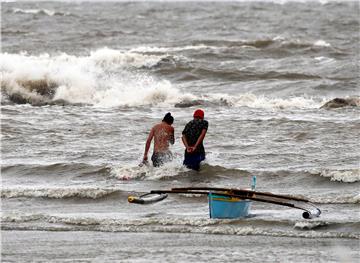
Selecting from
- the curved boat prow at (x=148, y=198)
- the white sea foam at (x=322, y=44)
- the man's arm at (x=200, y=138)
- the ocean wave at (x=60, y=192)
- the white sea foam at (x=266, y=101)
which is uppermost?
the white sea foam at (x=322, y=44)

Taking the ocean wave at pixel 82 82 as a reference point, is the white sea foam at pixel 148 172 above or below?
below

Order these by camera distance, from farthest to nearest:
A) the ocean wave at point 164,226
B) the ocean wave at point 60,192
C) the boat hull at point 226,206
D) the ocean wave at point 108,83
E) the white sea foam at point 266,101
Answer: the ocean wave at point 108,83 < the white sea foam at point 266,101 < the ocean wave at point 60,192 < the boat hull at point 226,206 < the ocean wave at point 164,226

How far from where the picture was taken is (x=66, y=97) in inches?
1099

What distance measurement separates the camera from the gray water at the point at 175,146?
36.8ft

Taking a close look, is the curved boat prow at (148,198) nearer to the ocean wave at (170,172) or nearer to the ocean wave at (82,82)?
the ocean wave at (170,172)

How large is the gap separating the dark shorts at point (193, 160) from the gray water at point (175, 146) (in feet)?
0.50

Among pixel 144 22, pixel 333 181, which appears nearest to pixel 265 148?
pixel 333 181

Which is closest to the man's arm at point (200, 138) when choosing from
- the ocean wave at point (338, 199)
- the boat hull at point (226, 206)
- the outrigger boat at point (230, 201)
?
the ocean wave at point (338, 199)

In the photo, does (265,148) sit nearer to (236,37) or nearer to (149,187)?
(149,187)

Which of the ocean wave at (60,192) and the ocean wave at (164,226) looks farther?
the ocean wave at (60,192)

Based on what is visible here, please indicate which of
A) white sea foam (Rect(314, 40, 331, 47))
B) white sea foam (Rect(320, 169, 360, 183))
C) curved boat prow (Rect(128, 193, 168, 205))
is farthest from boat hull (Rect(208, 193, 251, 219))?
white sea foam (Rect(314, 40, 331, 47))

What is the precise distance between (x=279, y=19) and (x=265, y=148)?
46761mm

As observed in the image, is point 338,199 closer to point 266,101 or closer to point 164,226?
point 164,226

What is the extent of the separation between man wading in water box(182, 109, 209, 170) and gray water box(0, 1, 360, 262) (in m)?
0.22
